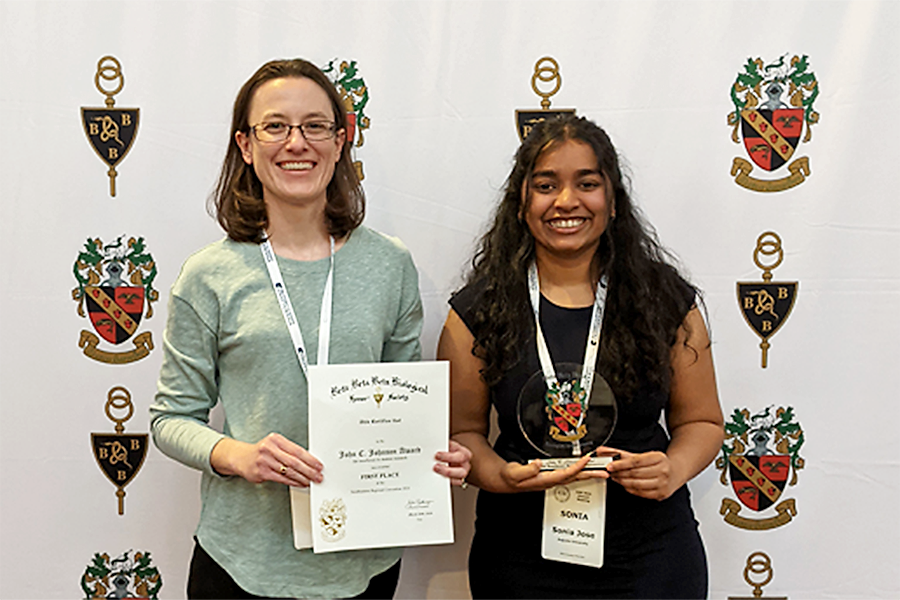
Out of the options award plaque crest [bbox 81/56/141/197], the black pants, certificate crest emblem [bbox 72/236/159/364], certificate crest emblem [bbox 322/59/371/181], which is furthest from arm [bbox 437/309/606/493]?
award plaque crest [bbox 81/56/141/197]

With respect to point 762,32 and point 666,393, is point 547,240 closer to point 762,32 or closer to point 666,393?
point 666,393

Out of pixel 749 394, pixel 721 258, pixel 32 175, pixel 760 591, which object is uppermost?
pixel 32 175

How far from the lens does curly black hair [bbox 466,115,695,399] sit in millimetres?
1397

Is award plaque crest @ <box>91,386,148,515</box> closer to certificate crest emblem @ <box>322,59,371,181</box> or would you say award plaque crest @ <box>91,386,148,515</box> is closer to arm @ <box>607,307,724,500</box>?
certificate crest emblem @ <box>322,59,371,181</box>

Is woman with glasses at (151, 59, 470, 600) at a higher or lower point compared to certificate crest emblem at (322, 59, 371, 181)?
lower

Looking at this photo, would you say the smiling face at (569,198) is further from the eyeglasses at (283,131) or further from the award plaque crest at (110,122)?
the award plaque crest at (110,122)

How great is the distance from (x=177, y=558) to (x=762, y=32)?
205cm

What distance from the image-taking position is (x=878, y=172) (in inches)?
69.2

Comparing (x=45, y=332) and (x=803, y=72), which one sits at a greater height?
(x=803, y=72)

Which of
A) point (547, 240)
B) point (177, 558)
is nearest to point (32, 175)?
point (177, 558)

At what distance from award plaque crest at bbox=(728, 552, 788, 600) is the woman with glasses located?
102 centimetres

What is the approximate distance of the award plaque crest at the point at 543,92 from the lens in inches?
69.0

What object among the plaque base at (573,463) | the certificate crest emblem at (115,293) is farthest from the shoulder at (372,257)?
the certificate crest emblem at (115,293)

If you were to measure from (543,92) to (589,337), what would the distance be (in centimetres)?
70
